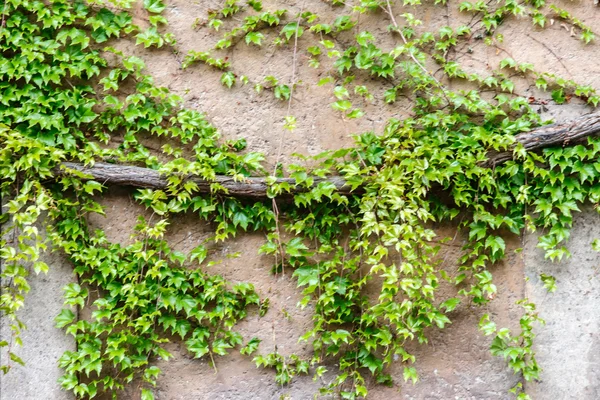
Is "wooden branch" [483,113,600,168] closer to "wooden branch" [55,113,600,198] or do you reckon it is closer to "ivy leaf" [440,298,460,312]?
"wooden branch" [55,113,600,198]

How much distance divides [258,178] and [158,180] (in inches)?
23.3

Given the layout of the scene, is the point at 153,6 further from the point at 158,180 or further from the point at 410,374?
the point at 410,374

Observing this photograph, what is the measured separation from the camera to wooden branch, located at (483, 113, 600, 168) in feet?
10.4

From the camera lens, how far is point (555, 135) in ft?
10.5

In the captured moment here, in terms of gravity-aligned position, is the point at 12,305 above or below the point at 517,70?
below

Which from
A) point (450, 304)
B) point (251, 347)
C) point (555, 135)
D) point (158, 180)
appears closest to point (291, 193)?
point (158, 180)

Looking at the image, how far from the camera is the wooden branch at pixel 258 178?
10.4ft

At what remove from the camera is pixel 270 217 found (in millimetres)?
3293

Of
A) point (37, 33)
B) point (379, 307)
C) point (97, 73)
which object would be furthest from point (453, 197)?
point (37, 33)

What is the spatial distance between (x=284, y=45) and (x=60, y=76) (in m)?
1.41

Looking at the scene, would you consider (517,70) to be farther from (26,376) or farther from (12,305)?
(26,376)

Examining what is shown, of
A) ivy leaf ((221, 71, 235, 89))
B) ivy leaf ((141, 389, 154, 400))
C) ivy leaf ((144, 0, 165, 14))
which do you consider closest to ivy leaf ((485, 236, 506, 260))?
ivy leaf ((221, 71, 235, 89))

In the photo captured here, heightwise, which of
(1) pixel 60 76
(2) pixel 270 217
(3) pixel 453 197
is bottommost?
(2) pixel 270 217

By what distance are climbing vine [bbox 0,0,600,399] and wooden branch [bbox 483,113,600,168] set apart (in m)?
0.05
